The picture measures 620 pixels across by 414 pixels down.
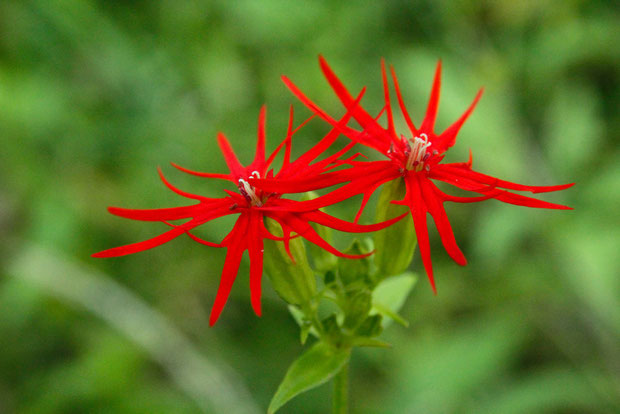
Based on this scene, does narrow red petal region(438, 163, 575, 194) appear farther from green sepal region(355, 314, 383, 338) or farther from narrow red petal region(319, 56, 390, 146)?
green sepal region(355, 314, 383, 338)

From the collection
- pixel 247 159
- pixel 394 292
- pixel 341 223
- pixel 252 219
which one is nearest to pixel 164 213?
pixel 252 219

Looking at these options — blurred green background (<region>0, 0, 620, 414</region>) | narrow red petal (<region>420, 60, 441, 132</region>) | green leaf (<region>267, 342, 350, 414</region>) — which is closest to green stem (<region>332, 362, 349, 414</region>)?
green leaf (<region>267, 342, 350, 414</region>)

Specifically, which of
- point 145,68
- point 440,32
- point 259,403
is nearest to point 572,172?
point 440,32

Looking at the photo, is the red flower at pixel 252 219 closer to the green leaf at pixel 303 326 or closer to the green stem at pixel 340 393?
the green leaf at pixel 303 326

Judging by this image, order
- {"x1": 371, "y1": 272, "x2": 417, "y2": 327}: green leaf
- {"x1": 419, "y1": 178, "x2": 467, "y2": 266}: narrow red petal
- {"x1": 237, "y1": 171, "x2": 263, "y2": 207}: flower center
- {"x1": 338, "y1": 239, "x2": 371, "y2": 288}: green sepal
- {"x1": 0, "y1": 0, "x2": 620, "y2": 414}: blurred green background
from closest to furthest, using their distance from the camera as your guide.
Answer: {"x1": 419, "y1": 178, "x2": 467, "y2": 266}: narrow red petal
{"x1": 237, "y1": 171, "x2": 263, "y2": 207}: flower center
{"x1": 338, "y1": 239, "x2": 371, "y2": 288}: green sepal
{"x1": 371, "y1": 272, "x2": 417, "y2": 327}: green leaf
{"x1": 0, "y1": 0, "x2": 620, "y2": 414}: blurred green background

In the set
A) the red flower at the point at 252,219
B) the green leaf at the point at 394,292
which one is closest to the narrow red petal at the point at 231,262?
the red flower at the point at 252,219

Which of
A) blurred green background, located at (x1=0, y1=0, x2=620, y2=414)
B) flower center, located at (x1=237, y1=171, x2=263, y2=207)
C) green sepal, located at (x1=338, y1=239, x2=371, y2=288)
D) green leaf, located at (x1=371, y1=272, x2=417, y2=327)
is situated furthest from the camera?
blurred green background, located at (x1=0, y1=0, x2=620, y2=414)

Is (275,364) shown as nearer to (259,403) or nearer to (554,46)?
(259,403)
